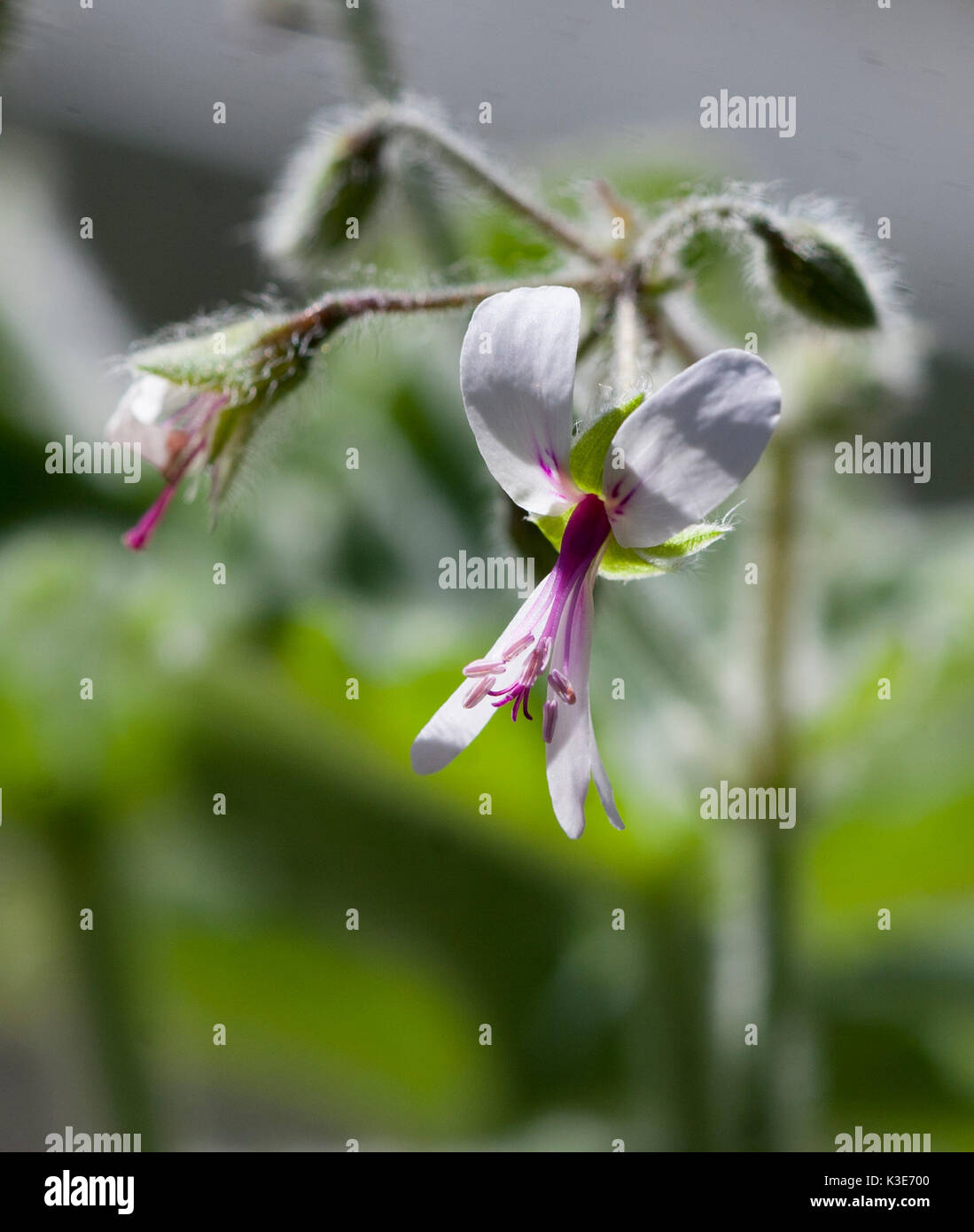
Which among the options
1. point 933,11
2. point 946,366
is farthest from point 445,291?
point 946,366

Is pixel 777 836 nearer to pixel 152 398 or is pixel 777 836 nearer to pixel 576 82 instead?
pixel 152 398

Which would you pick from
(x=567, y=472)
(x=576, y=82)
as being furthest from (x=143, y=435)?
(x=576, y=82)

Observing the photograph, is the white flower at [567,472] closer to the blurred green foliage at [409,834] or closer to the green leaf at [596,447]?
the green leaf at [596,447]

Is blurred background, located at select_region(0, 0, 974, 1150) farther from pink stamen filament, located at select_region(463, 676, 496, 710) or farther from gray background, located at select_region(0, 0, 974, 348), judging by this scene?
pink stamen filament, located at select_region(463, 676, 496, 710)

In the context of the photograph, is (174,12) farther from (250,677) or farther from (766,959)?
(766,959)

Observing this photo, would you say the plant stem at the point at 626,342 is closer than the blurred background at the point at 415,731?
Yes

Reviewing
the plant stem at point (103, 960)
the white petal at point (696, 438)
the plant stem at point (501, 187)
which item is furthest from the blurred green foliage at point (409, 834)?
the white petal at point (696, 438)
